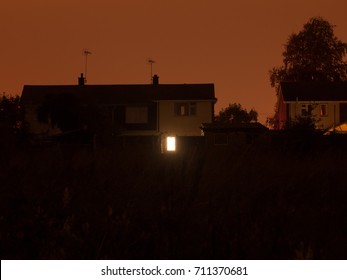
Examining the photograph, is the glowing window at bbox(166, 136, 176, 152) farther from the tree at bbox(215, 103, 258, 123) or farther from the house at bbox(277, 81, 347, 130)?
the tree at bbox(215, 103, 258, 123)

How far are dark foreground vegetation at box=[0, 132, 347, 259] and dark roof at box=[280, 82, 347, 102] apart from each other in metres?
37.9

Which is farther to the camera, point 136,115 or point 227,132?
point 136,115

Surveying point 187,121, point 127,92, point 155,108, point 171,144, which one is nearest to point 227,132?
point 171,144

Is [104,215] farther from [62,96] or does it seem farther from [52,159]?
[62,96]

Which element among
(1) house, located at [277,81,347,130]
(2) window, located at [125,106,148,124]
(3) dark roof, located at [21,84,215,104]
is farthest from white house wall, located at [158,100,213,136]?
(1) house, located at [277,81,347,130]

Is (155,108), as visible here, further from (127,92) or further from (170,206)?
(170,206)

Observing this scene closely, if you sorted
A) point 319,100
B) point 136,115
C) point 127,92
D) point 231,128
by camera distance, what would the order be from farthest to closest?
point 319,100, point 127,92, point 136,115, point 231,128

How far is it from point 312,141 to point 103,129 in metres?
14.7

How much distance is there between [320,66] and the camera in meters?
62.8

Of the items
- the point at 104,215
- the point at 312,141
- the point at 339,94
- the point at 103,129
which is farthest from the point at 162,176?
the point at 339,94

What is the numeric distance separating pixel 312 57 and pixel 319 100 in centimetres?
1527

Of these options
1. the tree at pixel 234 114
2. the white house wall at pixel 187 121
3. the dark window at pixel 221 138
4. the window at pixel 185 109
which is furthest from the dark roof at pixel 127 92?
the tree at pixel 234 114

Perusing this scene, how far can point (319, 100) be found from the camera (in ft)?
158

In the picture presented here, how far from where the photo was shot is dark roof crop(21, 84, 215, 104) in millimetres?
45281
